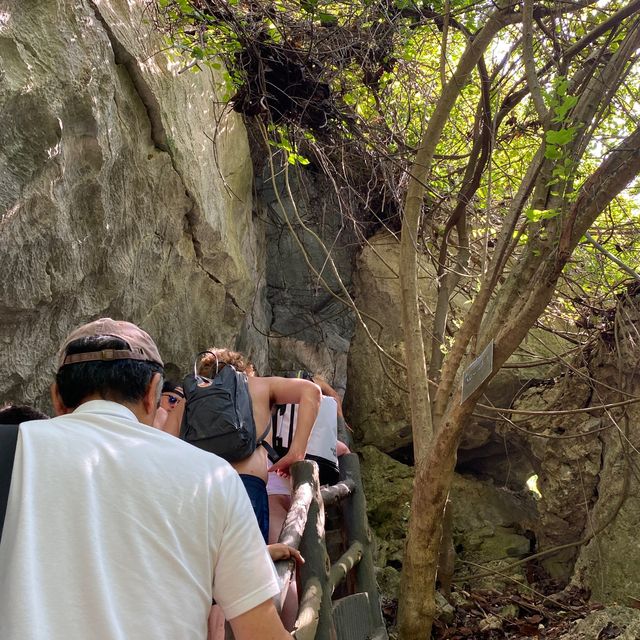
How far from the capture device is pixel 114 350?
1.32 m

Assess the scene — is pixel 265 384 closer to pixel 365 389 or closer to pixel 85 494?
pixel 85 494

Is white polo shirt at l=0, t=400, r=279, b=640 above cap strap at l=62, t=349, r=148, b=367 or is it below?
below

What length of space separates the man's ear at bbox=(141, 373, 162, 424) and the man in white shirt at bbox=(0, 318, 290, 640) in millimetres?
80

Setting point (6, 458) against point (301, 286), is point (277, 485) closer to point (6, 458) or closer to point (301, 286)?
point (6, 458)

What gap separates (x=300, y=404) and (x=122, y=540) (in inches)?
64.2

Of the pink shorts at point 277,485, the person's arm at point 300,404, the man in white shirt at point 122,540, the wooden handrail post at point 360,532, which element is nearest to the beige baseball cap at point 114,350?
the man in white shirt at point 122,540

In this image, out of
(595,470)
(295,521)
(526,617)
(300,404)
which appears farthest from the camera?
(595,470)

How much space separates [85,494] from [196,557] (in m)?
0.21

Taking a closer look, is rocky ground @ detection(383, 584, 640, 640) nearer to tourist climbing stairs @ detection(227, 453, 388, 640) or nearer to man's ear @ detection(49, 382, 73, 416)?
tourist climbing stairs @ detection(227, 453, 388, 640)

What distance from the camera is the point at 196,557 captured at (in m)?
1.12

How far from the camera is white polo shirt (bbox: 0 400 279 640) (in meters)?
1.01

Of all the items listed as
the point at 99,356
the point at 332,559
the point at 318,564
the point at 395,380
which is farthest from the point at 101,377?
the point at 395,380

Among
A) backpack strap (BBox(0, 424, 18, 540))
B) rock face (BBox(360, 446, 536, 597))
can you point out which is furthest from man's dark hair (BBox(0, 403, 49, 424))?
rock face (BBox(360, 446, 536, 597))

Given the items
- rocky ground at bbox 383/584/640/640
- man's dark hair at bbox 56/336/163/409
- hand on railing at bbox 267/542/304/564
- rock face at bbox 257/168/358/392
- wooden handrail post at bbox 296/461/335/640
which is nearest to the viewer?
man's dark hair at bbox 56/336/163/409
